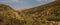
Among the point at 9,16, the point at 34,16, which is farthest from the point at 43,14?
the point at 9,16

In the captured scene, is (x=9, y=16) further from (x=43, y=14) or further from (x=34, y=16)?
(x=43, y=14)

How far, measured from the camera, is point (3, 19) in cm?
573

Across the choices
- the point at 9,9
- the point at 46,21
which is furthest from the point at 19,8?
the point at 46,21

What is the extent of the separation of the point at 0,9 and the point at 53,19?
220 centimetres

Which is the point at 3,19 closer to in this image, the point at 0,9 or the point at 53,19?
the point at 0,9

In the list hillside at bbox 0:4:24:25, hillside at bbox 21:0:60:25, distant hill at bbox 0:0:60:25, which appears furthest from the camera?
hillside at bbox 21:0:60:25

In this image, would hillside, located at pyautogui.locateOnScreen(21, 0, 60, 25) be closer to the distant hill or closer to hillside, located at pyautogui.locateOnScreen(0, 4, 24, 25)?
the distant hill

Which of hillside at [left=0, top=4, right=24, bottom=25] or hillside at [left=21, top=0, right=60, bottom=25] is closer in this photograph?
hillside at [left=0, top=4, right=24, bottom=25]

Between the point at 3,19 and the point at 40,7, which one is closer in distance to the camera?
the point at 3,19

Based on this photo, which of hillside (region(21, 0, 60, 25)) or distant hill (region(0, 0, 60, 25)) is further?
hillside (region(21, 0, 60, 25))

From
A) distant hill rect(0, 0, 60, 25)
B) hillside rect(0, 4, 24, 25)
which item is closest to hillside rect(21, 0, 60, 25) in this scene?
distant hill rect(0, 0, 60, 25)

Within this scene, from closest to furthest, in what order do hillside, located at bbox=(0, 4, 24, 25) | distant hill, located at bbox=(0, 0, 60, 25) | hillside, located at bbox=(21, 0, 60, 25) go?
1. hillside, located at bbox=(0, 4, 24, 25)
2. distant hill, located at bbox=(0, 0, 60, 25)
3. hillside, located at bbox=(21, 0, 60, 25)

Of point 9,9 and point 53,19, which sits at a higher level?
point 9,9

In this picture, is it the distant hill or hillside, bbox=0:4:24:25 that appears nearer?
hillside, bbox=0:4:24:25
